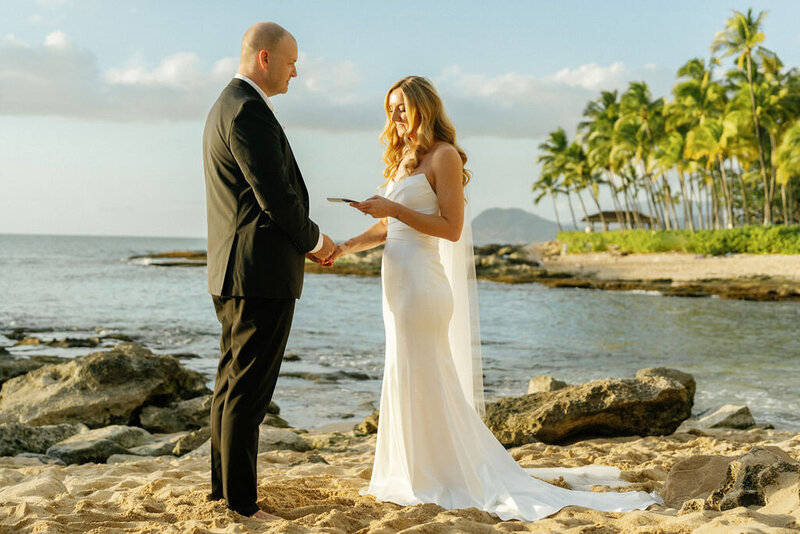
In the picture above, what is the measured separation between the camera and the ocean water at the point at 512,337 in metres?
10.2

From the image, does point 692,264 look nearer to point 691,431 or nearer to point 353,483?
point 691,431

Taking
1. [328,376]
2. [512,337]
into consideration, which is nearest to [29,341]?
[328,376]

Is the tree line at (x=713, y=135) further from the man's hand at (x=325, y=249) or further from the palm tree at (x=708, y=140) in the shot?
the man's hand at (x=325, y=249)

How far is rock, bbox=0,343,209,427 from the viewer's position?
25.0 ft

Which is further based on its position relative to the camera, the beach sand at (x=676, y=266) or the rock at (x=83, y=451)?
the beach sand at (x=676, y=266)

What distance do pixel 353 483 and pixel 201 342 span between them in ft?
41.0

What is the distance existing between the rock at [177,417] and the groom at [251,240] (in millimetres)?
4648

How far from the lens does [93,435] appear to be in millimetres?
6355

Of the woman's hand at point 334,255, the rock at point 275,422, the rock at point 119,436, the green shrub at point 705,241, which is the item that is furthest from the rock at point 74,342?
the green shrub at point 705,241

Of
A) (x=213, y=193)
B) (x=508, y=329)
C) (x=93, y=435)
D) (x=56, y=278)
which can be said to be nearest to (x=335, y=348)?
(x=508, y=329)

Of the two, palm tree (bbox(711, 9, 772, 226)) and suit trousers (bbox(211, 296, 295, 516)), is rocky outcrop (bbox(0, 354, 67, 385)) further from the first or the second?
palm tree (bbox(711, 9, 772, 226))

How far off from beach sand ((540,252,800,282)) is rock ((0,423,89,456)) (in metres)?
32.6

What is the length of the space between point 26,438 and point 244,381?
164 inches

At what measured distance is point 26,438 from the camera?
6258mm
